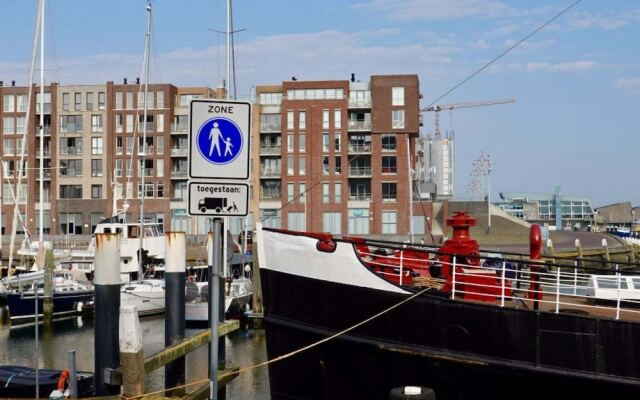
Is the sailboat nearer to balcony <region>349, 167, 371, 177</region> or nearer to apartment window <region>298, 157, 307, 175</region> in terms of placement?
apartment window <region>298, 157, 307, 175</region>

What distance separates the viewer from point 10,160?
7644 centimetres

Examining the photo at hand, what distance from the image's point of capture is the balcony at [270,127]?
73.4 meters

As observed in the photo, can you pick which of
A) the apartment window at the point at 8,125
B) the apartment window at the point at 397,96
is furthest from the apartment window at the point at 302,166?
the apartment window at the point at 8,125

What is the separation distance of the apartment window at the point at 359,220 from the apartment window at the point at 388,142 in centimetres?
589

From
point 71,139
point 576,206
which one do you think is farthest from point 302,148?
point 576,206

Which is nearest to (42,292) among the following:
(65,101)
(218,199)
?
(218,199)

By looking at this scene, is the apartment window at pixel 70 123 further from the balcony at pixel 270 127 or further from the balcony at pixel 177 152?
the balcony at pixel 270 127

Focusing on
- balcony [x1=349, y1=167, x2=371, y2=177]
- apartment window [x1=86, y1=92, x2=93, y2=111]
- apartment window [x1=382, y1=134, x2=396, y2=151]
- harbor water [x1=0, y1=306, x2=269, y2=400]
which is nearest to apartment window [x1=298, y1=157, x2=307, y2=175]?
balcony [x1=349, y1=167, x2=371, y2=177]

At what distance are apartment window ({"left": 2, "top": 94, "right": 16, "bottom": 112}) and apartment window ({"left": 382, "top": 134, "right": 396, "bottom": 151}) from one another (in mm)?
37046

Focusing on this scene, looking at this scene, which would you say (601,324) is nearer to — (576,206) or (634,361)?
(634,361)

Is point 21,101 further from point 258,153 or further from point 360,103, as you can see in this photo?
point 360,103

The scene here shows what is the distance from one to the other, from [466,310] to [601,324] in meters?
1.75

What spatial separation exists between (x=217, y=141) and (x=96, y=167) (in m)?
73.2

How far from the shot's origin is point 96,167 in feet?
250
